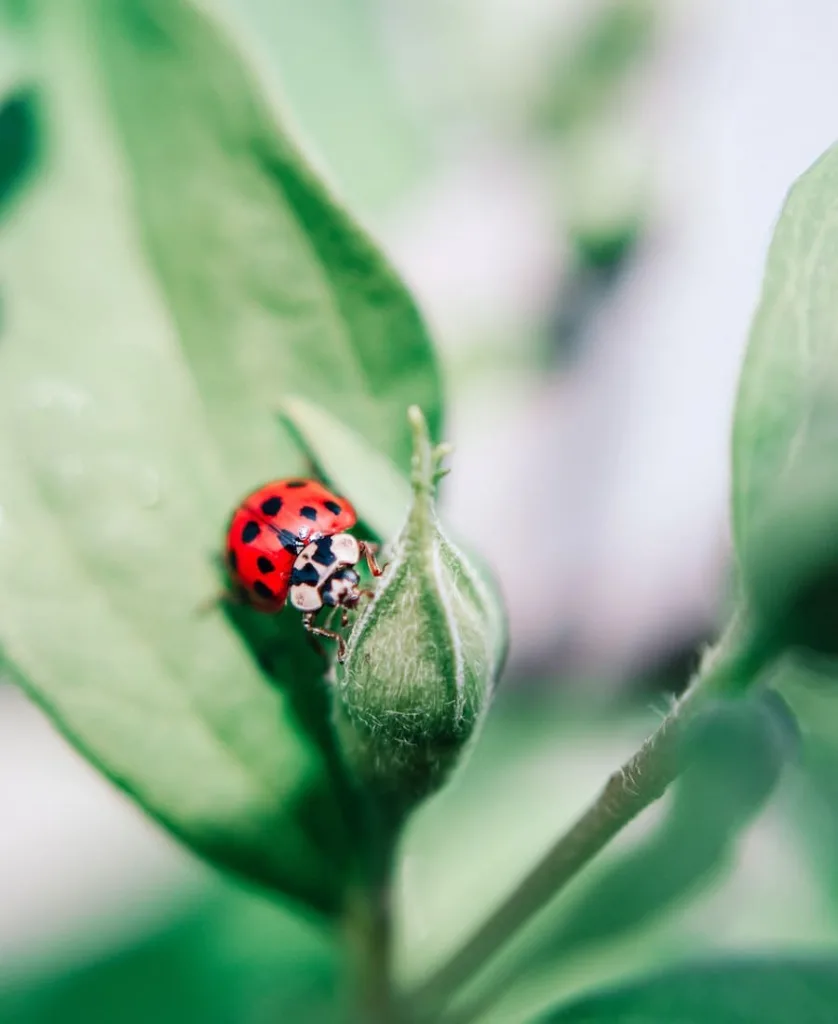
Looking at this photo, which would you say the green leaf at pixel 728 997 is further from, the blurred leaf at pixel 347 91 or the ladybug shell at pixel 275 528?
the blurred leaf at pixel 347 91

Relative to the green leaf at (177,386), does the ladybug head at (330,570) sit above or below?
below

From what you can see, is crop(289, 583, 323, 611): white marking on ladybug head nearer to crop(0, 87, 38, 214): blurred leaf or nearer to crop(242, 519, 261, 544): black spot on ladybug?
crop(242, 519, 261, 544): black spot on ladybug

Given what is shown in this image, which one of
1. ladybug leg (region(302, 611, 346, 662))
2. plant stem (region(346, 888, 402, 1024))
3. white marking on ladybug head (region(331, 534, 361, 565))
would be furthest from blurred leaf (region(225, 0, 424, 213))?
plant stem (region(346, 888, 402, 1024))

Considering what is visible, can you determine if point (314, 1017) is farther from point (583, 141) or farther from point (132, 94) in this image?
point (583, 141)

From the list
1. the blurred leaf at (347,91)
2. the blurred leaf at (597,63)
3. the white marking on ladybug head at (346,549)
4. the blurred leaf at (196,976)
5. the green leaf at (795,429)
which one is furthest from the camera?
the blurred leaf at (597,63)

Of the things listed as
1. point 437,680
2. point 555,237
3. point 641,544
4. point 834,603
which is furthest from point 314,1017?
point 555,237

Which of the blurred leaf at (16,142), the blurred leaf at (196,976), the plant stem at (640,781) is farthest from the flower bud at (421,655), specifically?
the blurred leaf at (196,976)

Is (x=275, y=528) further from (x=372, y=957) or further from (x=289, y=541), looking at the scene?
(x=372, y=957)

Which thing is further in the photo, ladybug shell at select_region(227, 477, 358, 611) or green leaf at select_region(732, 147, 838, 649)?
ladybug shell at select_region(227, 477, 358, 611)
